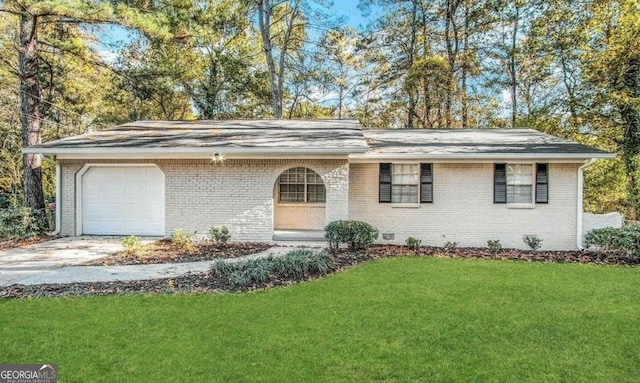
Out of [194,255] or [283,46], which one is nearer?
[194,255]

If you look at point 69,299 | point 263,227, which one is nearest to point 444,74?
point 263,227

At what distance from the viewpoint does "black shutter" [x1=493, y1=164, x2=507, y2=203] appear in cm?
1058

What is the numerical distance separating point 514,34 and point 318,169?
51.8ft

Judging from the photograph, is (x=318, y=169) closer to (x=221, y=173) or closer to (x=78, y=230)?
(x=221, y=173)

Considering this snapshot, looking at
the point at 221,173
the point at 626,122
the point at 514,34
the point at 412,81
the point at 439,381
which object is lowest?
the point at 439,381

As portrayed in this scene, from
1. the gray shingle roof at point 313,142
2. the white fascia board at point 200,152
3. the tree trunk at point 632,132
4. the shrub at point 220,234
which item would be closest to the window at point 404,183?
the gray shingle roof at point 313,142

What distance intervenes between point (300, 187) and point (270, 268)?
6925 mm

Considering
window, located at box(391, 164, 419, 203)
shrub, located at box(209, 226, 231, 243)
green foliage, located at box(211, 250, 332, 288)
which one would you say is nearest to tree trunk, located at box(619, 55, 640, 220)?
window, located at box(391, 164, 419, 203)

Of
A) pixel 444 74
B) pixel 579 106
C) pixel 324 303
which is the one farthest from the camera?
pixel 444 74

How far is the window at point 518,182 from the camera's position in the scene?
10.5 metres

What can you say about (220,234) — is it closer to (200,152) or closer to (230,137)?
(200,152)

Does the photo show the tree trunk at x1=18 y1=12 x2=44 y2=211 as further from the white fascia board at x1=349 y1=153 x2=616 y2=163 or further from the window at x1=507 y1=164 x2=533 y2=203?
the window at x1=507 y1=164 x2=533 y2=203

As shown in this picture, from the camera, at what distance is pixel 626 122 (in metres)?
14.8

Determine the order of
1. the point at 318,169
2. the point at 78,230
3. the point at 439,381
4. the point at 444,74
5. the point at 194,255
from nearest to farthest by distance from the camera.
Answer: the point at 439,381, the point at 194,255, the point at 318,169, the point at 78,230, the point at 444,74
